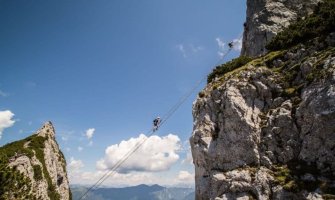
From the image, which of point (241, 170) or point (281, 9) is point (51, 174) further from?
point (281, 9)

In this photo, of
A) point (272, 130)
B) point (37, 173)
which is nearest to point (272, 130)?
point (272, 130)

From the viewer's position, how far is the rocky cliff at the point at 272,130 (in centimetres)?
3241

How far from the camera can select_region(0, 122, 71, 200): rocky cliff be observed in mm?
57625

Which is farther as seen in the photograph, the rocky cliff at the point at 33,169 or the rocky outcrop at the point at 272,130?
the rocky cliff at the point at 33,169

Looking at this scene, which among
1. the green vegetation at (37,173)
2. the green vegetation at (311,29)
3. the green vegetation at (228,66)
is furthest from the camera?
the green vegetation at (37,173)

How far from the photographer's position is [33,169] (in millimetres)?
68875

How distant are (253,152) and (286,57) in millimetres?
16661

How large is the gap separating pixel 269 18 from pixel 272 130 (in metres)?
40.8

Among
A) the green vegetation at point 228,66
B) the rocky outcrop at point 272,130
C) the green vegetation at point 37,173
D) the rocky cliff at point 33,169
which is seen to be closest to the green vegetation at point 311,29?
the rocky outcrop at point 272,130

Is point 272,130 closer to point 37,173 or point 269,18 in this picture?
point 269,18

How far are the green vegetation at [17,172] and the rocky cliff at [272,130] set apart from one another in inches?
1443

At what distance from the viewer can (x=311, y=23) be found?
49531 mm

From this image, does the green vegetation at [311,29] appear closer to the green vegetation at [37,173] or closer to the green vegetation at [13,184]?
the green vegetation at [13,184]

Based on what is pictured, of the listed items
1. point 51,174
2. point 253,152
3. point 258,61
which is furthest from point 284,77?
point 51,174
